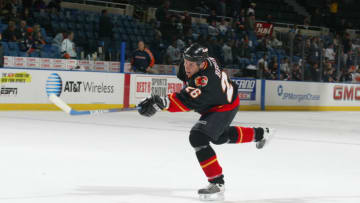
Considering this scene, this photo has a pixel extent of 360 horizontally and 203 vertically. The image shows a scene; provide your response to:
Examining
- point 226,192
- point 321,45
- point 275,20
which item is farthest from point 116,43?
point 275,20

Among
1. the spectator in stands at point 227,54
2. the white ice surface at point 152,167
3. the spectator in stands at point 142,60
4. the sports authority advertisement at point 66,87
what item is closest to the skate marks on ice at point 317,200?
the white ice surface at point 152,167

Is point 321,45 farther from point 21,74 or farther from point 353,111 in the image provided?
point 21,74

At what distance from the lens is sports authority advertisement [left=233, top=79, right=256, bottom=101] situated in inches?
691

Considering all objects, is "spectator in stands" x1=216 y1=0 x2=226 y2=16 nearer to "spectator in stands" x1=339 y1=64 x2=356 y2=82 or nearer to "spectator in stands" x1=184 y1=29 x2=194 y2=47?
"spectator in stands" x1=184 y1=29 x2=194 y2=47

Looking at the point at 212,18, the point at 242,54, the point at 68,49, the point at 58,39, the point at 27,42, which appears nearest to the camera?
the point at 68,49

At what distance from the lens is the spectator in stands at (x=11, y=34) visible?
13.9m

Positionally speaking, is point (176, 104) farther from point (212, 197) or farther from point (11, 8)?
point (11, 8)

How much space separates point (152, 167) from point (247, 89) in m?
12.1

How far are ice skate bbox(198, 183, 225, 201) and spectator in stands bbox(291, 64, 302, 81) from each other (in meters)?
14.0

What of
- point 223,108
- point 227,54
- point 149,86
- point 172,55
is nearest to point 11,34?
point 149,86

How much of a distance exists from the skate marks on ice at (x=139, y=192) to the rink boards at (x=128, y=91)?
6106mm

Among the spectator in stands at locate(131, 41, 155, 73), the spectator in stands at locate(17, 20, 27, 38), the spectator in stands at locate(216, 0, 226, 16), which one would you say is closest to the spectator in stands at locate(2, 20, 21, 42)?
the spectator in stands at locate(17, 20, 27, 38)

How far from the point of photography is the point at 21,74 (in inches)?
527

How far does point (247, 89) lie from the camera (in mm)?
17672
